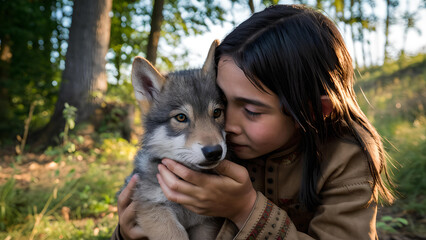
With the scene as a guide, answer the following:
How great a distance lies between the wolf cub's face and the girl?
121mm

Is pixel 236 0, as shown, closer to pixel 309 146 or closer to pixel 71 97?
pixel 71 97

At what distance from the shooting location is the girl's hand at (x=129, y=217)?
242cm

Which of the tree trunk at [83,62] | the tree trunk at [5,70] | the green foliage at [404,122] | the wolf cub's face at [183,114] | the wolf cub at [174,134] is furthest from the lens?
the tree trunk at [5,70]

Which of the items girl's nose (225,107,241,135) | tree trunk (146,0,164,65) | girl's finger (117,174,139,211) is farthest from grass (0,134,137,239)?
tree trunk (146,0,164,65)

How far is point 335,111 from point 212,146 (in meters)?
1.20

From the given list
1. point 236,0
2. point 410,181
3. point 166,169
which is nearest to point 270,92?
point 166,169

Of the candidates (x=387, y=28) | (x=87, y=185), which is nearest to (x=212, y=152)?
(x=87, y=185)

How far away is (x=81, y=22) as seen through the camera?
7465 mm

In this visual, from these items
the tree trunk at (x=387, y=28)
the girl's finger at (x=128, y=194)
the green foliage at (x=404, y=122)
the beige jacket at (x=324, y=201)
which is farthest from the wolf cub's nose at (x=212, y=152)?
the tree trunk at (x=387, y=28)

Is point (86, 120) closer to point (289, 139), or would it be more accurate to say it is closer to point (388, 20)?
point (289, 139)

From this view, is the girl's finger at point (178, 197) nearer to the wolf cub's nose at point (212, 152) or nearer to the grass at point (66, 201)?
the wolf cub's nose at point (212, 152)

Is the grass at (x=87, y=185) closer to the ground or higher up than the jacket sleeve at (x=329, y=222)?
closer to the ground

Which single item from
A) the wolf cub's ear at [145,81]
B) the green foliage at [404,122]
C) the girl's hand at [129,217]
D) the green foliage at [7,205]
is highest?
the wolf cub's ear at [145,81]

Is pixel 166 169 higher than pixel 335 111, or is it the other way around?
pixel 335 111
